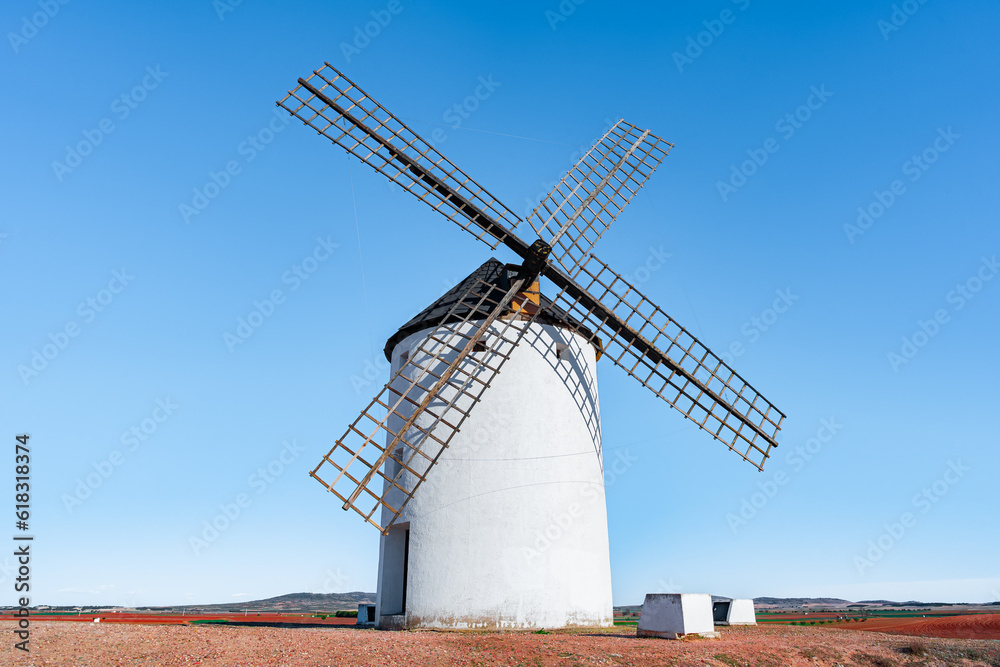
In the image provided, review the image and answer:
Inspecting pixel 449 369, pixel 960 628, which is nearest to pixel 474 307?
pixel 449 369

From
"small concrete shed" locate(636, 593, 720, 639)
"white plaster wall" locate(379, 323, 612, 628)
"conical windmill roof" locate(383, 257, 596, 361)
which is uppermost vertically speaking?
"conical windmill roof" locate(383, 257, 596, 361)

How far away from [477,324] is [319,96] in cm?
548

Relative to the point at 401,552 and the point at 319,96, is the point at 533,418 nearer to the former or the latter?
the point at 401,552

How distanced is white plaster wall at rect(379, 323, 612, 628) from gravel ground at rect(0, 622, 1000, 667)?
1.78m

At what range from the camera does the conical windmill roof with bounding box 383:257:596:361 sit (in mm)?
13297

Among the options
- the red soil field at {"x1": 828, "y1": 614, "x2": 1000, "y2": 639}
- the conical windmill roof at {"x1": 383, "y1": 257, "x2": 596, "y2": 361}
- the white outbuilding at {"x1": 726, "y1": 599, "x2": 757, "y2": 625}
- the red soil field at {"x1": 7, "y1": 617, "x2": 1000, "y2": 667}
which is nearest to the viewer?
the red soil field at {"x1": 7, "y1": 617, "x2": 1000, "y2": 667}

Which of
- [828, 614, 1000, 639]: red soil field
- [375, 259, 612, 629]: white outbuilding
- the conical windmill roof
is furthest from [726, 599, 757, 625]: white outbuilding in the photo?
the conical windmill roof

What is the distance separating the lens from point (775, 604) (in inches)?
4055

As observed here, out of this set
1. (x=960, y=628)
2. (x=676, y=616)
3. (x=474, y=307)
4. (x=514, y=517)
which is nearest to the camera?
(x=676, y=616)

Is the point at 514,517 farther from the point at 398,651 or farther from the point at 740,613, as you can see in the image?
the point at 740,613

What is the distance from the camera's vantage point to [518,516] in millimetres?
11867

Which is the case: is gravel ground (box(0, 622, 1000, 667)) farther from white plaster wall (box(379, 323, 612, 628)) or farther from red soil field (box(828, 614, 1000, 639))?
red soil field (box(828, 614, 1000, 639))

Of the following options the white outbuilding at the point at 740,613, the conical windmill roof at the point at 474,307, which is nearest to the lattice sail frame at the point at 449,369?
the conical windmill roof at the point at 474,307

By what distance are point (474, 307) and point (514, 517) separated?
4.15 metres
